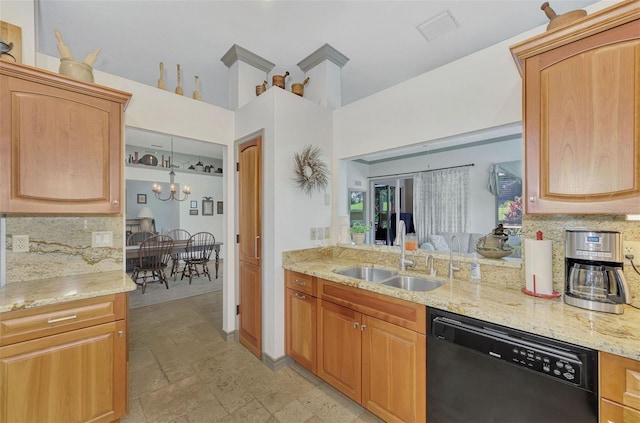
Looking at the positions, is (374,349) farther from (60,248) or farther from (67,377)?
(60,248)

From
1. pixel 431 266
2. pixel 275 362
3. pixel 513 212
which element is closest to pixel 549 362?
pixel 431 266

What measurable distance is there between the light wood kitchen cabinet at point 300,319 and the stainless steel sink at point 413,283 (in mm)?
637

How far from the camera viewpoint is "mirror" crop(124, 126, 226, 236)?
6.41 meters

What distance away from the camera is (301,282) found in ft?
7.57

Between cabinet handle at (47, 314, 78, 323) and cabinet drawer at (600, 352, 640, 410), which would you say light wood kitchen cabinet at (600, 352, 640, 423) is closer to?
cabinet drawer at (600, 352, 640, 410)

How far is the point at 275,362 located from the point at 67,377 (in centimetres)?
141

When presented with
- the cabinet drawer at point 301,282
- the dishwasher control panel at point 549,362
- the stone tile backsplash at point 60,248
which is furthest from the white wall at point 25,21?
the dishwasher control panel at point 549,362

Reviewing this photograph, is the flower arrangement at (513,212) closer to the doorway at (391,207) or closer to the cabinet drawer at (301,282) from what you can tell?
the doorway at (391,207)

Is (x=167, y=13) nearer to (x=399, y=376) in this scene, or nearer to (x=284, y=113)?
(x=284, y=113)

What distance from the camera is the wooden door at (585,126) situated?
1.18 meters

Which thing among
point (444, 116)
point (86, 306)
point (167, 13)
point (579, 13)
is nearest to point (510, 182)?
point (444, 116)

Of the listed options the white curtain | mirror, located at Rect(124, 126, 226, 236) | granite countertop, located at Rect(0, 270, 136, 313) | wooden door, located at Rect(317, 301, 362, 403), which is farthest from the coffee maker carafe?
mirror, located at Rect(124, 126, 226, 236)

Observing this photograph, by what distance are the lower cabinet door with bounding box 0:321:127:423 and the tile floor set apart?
31 centimetres

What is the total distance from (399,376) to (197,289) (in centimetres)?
420
